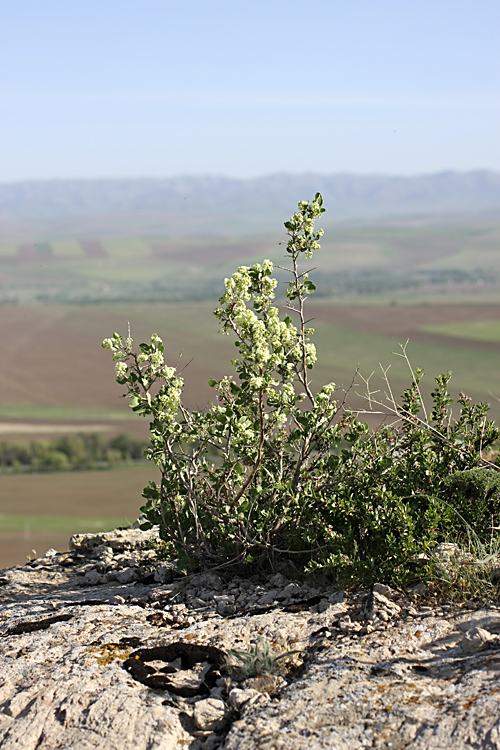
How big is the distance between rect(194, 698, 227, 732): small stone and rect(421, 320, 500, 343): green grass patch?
91948mm

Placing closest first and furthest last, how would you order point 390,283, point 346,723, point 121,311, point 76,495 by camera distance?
point 346,723 < point 76,495 < point 121,311 < point 390,283

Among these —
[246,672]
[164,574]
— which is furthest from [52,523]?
[246,672]

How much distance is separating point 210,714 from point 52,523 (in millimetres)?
34749

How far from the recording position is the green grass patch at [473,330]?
305 feet

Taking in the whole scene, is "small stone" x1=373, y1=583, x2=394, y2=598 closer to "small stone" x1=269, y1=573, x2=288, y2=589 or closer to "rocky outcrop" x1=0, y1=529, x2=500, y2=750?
"rocky outcrop" x1=0, y1=529, x2=500, y2=750

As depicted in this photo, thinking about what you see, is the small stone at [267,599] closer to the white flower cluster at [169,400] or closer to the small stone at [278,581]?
the small stone at [278,581]

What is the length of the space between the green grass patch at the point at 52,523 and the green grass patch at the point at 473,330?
67134 mm

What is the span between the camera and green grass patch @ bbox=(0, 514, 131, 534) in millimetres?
34406

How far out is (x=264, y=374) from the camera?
4902 mm

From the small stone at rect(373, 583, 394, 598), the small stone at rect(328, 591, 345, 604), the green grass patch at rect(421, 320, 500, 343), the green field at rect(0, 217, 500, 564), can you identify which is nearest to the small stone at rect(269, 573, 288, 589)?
the small stone at rect(328, 591, 345, 604)

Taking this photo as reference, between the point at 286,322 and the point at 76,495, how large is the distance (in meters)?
37.9

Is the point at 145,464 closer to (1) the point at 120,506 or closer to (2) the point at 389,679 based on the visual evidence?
(1) the point at 120,506

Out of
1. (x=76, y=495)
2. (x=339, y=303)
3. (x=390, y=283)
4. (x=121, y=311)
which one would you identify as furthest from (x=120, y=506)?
(x=390, y=283)

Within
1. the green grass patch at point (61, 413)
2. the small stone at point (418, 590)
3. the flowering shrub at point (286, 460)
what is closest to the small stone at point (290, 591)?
the flowering shrub at point (286, 460)
